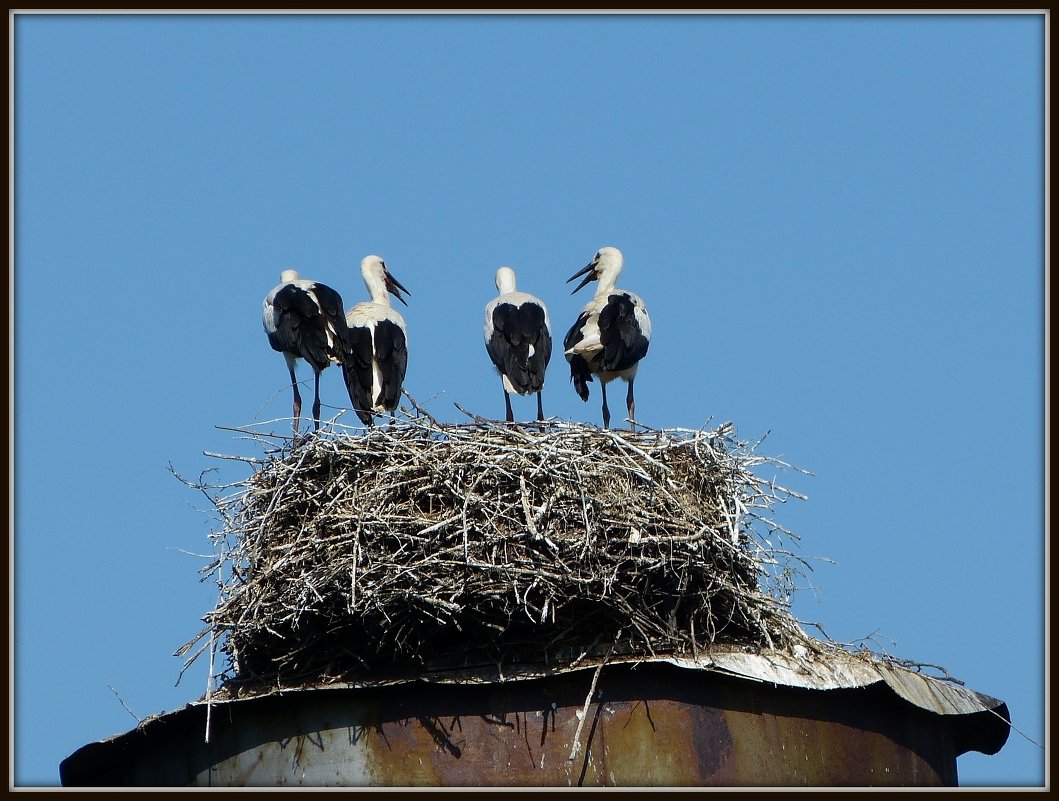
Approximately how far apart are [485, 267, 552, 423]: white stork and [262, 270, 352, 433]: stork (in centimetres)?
108

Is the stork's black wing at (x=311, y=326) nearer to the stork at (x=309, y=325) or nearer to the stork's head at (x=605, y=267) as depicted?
the stork at (x=309, y=325)

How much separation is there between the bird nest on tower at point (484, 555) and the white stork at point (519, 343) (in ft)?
7.08

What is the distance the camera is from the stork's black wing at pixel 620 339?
12188 millimetres

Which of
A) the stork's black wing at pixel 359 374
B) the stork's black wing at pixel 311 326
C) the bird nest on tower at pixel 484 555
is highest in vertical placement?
the stork's black wing at pixel 311 326

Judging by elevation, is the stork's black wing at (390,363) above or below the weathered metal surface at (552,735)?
above

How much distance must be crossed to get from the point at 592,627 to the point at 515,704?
24.1 inches

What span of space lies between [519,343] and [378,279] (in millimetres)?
2270

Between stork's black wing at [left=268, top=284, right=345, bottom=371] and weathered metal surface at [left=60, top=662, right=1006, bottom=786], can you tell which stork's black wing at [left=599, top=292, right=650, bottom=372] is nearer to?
stork's black wing at [left=268, top=284, right=345, bottom=371]

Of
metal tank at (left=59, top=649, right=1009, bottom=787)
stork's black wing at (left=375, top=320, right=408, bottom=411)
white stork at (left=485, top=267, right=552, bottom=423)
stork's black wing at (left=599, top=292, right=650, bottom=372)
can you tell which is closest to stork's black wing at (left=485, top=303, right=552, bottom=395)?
white stork at (left=485, top=267, right=552, bottom=423)

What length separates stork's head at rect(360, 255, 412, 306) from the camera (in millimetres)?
13930

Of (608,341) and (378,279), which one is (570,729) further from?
(378,279)

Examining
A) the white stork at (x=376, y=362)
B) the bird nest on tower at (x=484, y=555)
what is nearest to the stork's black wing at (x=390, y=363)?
the white stork at (x=376, y=362)

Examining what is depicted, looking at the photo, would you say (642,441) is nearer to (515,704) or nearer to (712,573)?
(712,573)

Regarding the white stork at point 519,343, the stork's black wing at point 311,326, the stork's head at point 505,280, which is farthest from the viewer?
the stork's head at point 505,280
